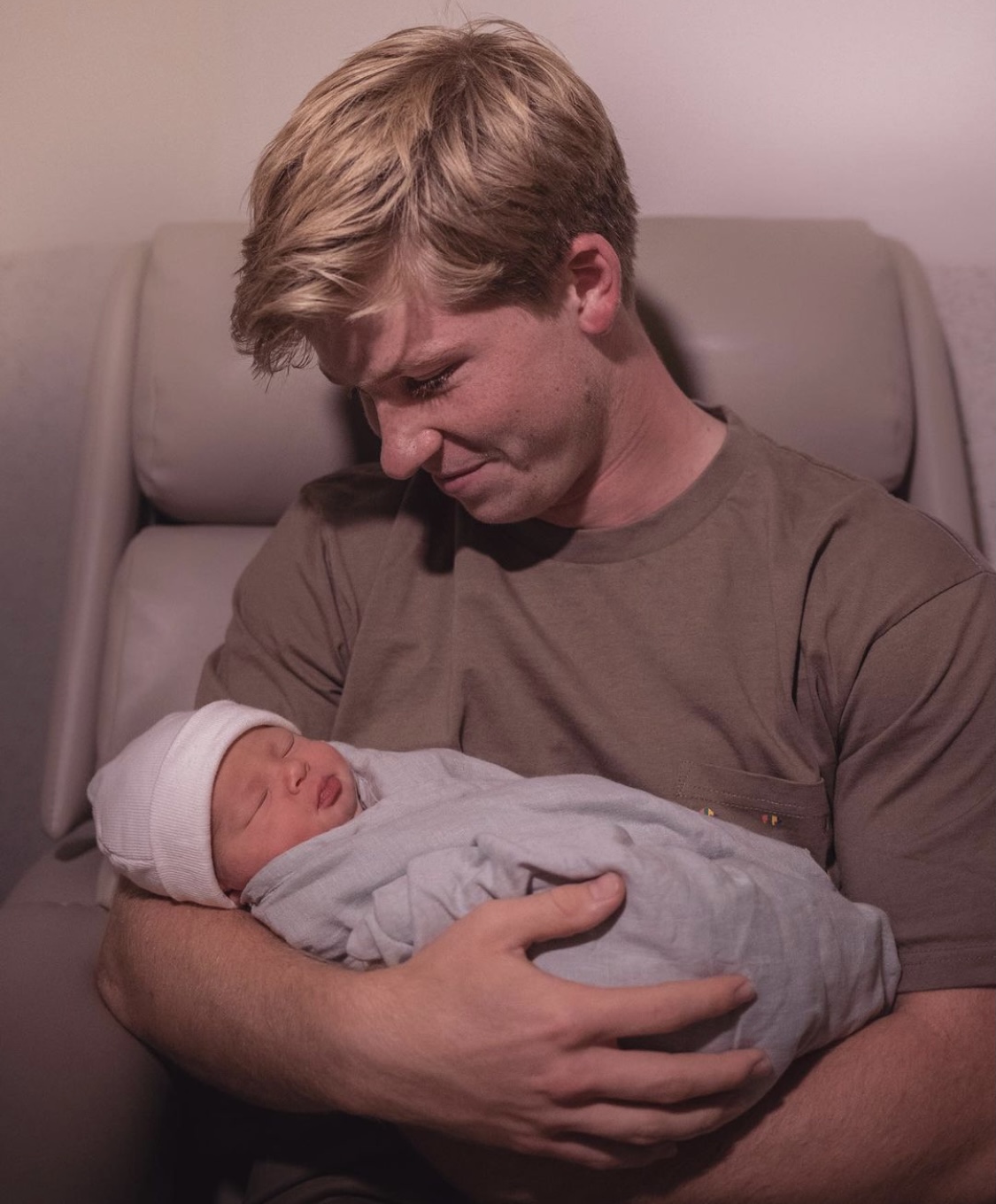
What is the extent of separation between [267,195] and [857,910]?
0.84 m

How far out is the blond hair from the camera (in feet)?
3.50

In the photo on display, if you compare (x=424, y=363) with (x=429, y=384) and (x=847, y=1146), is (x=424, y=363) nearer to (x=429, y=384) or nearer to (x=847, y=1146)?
(x=429, y=384)

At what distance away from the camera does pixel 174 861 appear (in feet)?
3.66

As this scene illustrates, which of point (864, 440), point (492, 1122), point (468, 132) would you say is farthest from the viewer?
point (864, 440)

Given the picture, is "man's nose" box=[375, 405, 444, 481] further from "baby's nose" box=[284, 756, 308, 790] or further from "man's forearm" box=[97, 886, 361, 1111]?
"man's forearm" box=[97, 886, 361, 1111]

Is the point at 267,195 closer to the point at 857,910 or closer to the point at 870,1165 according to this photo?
the point at 857,910

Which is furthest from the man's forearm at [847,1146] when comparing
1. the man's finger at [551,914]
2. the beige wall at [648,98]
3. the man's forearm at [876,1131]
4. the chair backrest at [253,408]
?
the beige wall at [648,98]

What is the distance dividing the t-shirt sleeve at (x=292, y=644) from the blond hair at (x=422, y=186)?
0.90 ft

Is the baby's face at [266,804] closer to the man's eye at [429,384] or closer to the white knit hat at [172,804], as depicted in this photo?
the white knit hat at [172,804]

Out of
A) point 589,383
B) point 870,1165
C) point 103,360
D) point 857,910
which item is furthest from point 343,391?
point 870,1165

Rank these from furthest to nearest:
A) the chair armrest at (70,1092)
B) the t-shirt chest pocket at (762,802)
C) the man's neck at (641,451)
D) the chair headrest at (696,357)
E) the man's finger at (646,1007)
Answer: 1. the chair headrest at (696,357)
2. the man's neck at (641,451)
3. the t-shirt chest pocket at (762,802)
4. the chair armrest at (70,1092)
5. the man's finger at (646,1007)

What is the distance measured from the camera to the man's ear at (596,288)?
117 cm

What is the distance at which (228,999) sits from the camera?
109cm

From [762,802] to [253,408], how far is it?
0.78 m
